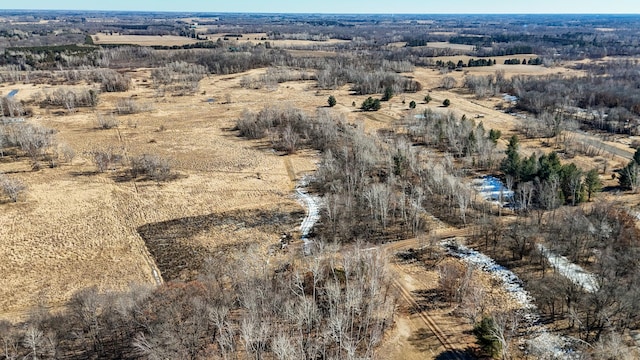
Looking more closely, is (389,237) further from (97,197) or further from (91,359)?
(97,197)

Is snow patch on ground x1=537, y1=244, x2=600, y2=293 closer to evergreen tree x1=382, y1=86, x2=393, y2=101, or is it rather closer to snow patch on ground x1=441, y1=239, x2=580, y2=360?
snow patch on ground x1=441, y1=239, x2=580, y2=360

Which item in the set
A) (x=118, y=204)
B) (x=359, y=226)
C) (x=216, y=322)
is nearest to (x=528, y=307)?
(x=359, y=226)

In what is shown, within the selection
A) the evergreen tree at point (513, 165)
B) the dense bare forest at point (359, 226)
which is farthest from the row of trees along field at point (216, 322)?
the evergreen tree at point (513, 165)

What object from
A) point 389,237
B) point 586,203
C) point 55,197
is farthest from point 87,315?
point 586,203

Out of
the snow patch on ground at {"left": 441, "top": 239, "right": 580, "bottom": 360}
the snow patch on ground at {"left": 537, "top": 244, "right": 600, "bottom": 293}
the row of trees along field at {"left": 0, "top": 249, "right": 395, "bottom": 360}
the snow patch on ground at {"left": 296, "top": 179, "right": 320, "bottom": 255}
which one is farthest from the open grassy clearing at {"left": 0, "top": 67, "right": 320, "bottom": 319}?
the snow patch on ground at {"left": 537, "top": 244, "right": 600, "bottom": 293}


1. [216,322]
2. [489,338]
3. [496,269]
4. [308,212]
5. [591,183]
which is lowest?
[496,269]

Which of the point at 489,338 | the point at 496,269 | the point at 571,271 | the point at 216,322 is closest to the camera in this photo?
the point at 216,322

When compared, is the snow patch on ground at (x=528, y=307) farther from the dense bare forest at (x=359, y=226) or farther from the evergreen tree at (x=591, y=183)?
Answer: the evergreen tree at (x=591, y=183)

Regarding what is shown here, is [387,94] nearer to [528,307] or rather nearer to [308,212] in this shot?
[308,212]
